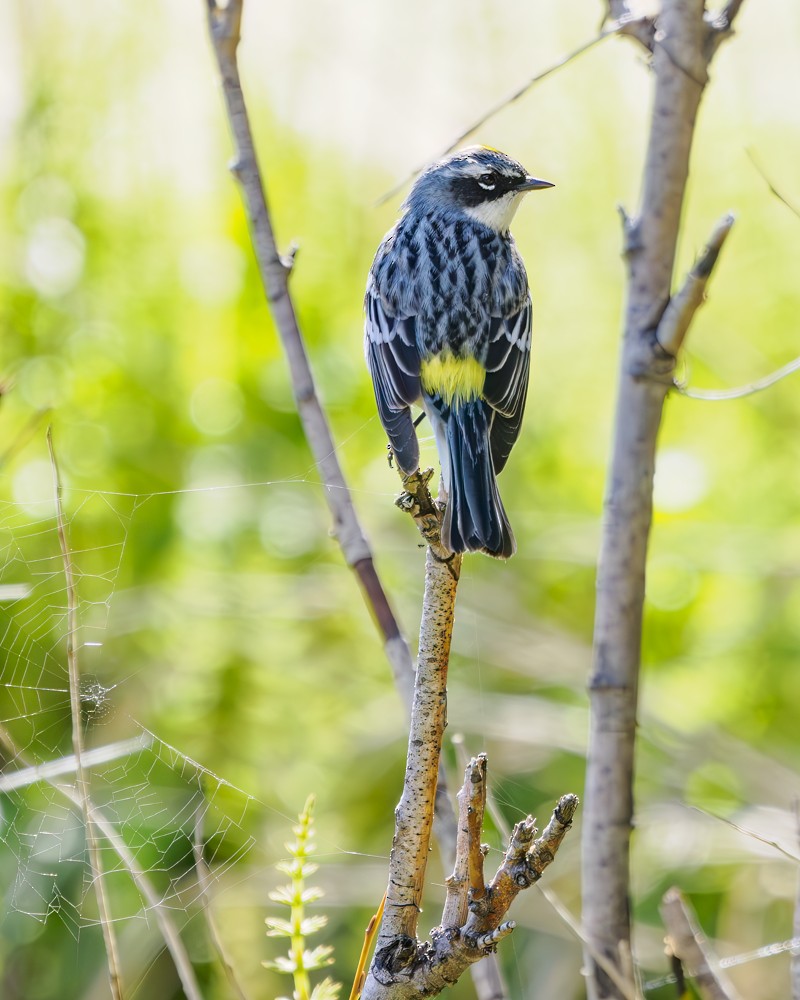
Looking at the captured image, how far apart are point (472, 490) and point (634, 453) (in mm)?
220

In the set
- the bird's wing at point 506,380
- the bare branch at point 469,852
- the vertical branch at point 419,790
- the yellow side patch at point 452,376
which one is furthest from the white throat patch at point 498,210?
the bare branch at point 469,852

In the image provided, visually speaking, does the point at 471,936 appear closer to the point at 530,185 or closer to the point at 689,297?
the point at 689,297

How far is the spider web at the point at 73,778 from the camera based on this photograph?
176 centimetres

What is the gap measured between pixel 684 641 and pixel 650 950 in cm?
71

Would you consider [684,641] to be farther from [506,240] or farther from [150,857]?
[150,857]

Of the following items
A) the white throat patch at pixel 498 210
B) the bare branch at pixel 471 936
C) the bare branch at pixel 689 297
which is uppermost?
the white throat patch at pixel 498 210

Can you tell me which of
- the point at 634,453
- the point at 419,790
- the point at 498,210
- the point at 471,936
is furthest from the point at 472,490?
the point at 498,210

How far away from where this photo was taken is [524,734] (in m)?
2.25

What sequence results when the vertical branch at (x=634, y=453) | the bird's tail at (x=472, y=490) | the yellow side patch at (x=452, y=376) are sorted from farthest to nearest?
1. the yellow side patch at (x=452, y=376)
2. the vertical branch at (x=634, y=453)
3. the bird's tail at (x=472, y=490)

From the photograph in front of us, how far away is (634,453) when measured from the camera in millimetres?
1389

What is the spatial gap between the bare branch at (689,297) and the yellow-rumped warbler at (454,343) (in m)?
0.29

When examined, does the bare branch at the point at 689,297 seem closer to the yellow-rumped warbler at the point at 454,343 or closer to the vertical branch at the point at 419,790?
the yellow-rumped warbler at the point at 454,343

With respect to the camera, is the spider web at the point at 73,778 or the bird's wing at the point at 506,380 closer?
the bird's wing at the point at 506,380

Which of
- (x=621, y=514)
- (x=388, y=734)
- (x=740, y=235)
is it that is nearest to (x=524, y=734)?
(x=388, y=734)
